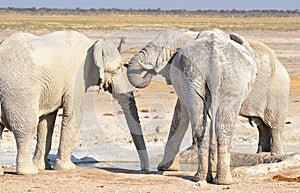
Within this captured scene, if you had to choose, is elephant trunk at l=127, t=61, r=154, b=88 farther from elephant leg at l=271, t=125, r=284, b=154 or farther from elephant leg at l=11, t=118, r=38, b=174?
elephant leg at l=271, t=125, r=284, b=154

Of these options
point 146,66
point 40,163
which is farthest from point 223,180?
point 40,163

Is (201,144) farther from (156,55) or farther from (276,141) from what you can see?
(276,141)

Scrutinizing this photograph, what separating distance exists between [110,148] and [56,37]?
378 centimetres

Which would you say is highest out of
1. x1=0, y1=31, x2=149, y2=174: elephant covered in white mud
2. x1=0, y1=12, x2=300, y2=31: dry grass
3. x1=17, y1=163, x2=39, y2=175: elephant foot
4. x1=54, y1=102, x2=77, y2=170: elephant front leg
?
x1=0, y1=12, x2=300, y2=31: dry grass

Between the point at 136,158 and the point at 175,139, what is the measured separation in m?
1.83

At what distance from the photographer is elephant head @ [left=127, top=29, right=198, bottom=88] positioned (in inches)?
416

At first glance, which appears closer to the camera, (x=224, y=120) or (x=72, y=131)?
(x=224, y=120)

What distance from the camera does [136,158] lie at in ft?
43.3

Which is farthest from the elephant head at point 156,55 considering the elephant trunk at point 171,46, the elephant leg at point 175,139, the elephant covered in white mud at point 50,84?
the elephant leg at point 175,139

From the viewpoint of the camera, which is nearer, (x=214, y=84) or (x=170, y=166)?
(x=214, y=84)

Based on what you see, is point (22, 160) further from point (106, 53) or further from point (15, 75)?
point (106, 53)

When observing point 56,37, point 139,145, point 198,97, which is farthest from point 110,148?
point 198,97

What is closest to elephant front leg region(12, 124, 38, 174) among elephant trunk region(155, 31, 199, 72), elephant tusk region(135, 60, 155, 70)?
elephant tusk region(135, 60, 155, 70)

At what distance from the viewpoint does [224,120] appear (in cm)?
966
